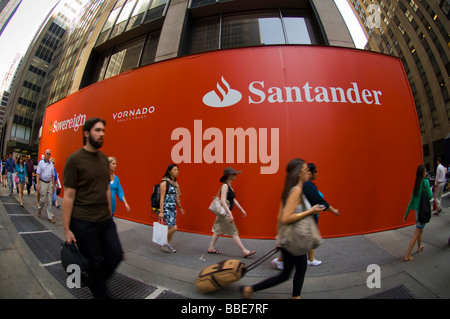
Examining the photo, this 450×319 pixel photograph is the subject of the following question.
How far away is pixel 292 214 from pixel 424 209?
3043mm

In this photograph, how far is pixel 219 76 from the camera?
541 cm

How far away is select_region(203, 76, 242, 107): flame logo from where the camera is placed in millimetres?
5121

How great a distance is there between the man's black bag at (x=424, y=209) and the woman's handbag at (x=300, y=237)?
8.75ft

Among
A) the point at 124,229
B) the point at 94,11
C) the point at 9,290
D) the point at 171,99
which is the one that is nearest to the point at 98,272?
the point at 9,290

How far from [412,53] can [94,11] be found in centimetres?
3133

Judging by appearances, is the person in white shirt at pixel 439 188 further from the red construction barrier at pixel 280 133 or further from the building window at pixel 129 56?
the building window at pixel 129 56

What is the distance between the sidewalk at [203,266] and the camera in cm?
237

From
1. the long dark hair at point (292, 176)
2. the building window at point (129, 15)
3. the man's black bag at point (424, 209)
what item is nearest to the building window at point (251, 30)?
the building window at point (129, 15)

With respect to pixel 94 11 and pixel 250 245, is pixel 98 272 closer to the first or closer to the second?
pixel 250 245

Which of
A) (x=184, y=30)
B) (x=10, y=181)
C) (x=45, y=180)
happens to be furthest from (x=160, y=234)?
(x=10, y=181)

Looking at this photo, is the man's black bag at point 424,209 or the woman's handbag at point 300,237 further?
the man's black bag at point 424,209

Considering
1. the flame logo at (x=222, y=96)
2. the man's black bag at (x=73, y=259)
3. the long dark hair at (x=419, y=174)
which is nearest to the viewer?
the man's black bag at (x=73, y=259)

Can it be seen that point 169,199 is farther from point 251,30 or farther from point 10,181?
point 10,181

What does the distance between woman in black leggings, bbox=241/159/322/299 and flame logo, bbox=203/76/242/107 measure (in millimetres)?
3503
